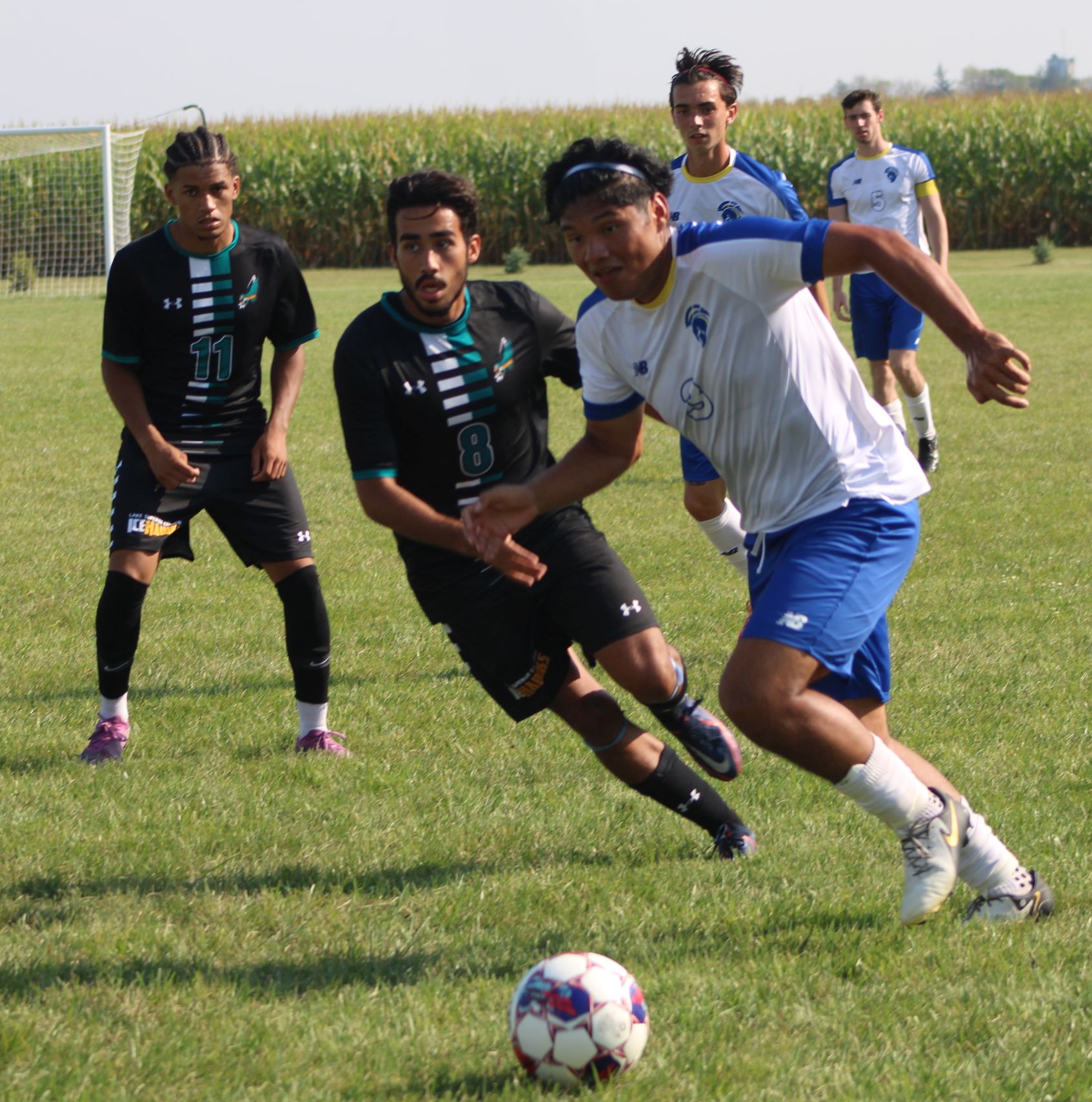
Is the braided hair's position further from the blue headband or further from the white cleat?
the white cleat

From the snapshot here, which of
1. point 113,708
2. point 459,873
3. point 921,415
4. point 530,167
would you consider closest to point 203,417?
point 113,708

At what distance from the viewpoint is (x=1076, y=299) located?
78.2ft

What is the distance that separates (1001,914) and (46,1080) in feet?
8.12

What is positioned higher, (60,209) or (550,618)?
(550,618)

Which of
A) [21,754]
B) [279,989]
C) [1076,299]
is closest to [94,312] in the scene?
[1076,299]

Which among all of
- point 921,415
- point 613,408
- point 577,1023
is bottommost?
point 921,415

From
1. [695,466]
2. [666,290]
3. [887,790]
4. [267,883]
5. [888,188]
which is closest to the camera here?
[887,790]

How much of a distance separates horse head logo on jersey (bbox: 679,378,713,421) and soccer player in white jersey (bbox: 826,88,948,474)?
7472mm

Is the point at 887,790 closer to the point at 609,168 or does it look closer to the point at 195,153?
the point at 609,168

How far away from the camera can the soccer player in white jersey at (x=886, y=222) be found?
442 inches

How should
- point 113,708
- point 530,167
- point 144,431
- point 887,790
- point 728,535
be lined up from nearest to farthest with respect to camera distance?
point 887,790
point 144,431
point 113,708
point 728,535
point 530,167

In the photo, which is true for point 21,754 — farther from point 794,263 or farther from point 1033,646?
point 1033,646

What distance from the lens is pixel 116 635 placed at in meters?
5.73

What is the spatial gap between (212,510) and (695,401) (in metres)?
2.47
